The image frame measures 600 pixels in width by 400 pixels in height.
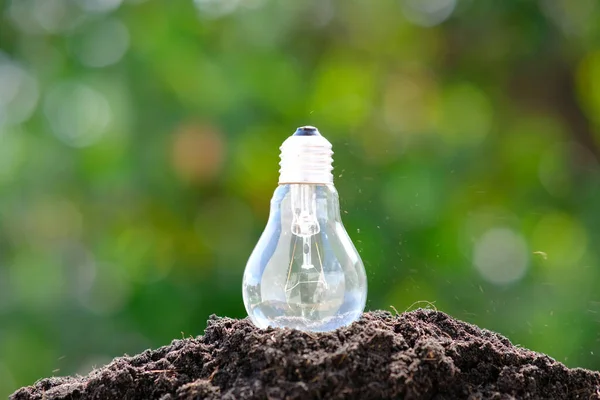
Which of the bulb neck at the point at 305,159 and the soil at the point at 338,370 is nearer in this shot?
the soil at the point at 338,370

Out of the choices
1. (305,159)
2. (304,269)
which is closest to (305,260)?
(304,269)

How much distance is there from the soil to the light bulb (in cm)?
5

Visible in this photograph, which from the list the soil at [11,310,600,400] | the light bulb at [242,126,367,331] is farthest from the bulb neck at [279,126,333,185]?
the soil at [11,310,600,400]

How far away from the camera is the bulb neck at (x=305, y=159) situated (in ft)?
3.59

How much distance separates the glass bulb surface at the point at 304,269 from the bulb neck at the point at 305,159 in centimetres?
3

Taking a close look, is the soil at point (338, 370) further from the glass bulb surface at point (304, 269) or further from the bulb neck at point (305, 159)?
the bulb neck at point (305, 159)

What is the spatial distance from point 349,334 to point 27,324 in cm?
183

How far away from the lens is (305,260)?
111 cm

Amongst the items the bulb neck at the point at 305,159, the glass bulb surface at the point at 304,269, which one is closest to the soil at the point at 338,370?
the glass bulb surface at the point at 304,269

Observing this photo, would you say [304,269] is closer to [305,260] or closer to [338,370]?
[305,260]

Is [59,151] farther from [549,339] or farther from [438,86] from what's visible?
[549,339]

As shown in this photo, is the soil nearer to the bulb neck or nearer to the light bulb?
the light bulb

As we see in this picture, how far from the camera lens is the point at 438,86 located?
2.66 meters

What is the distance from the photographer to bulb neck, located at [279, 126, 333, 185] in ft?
3.59
